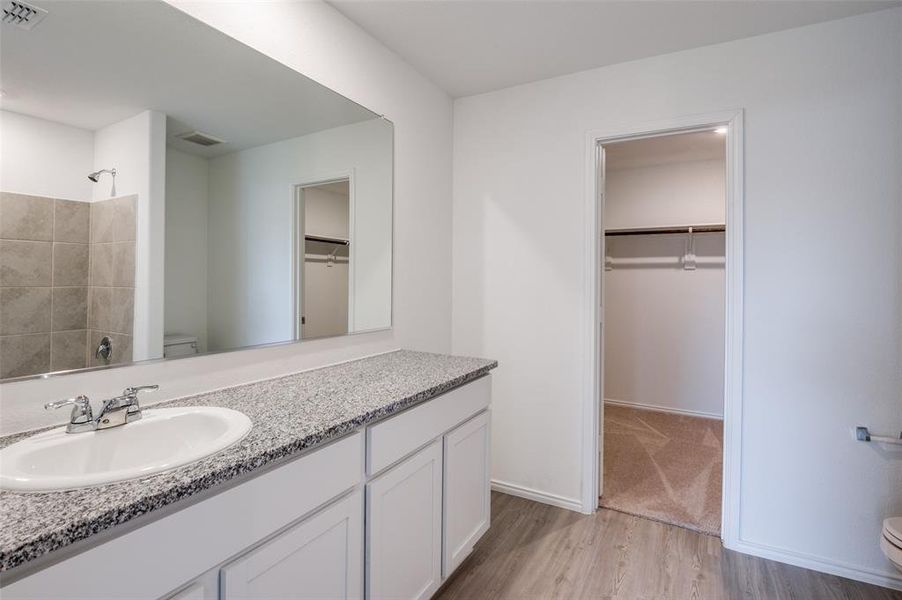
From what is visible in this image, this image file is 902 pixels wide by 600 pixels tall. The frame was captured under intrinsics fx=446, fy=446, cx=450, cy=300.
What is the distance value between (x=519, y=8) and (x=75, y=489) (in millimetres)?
2147

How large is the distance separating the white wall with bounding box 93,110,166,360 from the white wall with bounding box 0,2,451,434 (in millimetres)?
121

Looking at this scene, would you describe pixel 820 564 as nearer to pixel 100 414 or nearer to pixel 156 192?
pixel 100 414

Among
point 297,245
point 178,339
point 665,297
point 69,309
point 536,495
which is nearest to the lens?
point 69,309

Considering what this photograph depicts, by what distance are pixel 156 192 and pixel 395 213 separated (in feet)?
3.71

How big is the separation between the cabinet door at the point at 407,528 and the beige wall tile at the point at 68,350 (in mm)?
841

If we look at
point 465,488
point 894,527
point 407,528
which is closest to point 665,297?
point 894,527

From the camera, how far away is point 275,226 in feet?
5.61

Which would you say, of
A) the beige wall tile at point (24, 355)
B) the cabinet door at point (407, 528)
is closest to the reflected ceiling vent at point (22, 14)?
the beige wall tile at point (24, 355)

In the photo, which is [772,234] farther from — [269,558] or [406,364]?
[269,558]

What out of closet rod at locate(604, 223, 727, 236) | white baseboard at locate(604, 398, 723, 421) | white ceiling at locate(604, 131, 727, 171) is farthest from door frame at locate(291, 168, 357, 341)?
white baseboard at locate(604, 398, 723, 421)

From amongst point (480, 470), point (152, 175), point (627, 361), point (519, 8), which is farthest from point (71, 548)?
point (627, 361)

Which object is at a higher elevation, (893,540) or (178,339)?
(178,339)

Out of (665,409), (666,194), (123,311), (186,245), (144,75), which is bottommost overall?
(665,409)

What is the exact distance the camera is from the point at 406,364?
1976 millimetres
